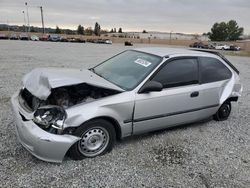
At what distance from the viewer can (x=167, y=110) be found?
4.18 metres

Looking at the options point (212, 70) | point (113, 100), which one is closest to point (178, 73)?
point (212, 70)

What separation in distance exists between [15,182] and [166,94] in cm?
241

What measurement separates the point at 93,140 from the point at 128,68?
1377mm

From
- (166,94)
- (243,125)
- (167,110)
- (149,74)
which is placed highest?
(149,74)

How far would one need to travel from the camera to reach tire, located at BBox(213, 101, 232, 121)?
5.36 meters

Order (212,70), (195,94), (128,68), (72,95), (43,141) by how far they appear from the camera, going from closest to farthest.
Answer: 1. (43,141)
2. (72,95)
3. (128,68)
4. (195,94)
5. (212,70)

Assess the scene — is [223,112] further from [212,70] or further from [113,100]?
[113,100]

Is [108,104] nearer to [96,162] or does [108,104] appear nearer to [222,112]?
[96,162]

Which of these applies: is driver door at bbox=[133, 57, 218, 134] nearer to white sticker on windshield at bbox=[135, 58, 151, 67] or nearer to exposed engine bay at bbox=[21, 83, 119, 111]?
white sticker on windshield at bbox=[135, 58, 151, 67]

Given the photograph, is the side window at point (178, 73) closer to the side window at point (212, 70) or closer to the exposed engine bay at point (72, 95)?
the side window at point (212, 70)

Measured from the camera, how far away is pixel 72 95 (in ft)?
12.3

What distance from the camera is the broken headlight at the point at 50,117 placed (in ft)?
10.6

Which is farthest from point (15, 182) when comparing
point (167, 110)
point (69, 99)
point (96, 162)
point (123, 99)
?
point (167, 110)

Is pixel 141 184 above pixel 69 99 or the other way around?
the other way around
